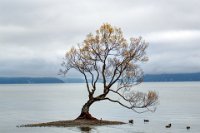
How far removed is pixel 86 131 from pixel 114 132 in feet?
13.4

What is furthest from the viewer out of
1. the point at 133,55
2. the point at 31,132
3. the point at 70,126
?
the point at 133,55

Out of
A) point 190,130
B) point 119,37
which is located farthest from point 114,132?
point 190,130

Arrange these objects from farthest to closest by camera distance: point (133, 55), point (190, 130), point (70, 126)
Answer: point (190, 130)
point (133, 55)
point (70, 126)

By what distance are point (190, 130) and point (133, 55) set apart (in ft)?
61.5

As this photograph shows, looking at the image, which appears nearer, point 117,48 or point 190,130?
point 117,48

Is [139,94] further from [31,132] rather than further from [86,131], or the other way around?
[31,132]

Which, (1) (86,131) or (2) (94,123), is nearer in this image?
(1) (86,131)

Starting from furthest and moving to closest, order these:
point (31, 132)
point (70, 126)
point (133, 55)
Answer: point (133, 55) → point (70, 126) → point (31, 132)

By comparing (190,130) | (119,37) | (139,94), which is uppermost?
(119,37)

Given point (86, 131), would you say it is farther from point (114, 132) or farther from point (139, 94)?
point (139, 94)

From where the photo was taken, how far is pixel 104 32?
7031 centimetres

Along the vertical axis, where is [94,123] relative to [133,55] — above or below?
below

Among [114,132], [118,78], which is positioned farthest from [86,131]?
[118,78]

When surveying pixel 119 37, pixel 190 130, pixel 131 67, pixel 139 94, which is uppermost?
pixel 119 37
